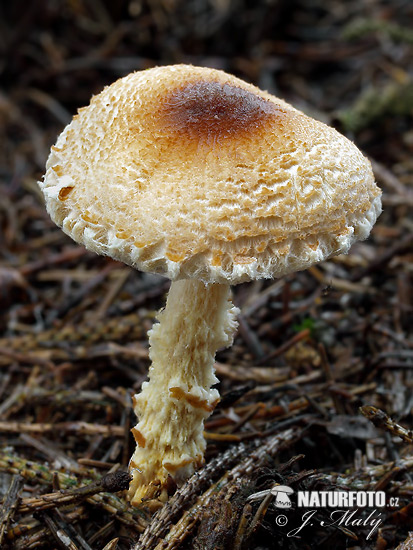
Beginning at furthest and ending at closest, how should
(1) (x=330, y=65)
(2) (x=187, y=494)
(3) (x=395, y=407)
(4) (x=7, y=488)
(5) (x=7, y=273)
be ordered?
(1) (x=330, y=65), (5) (x=7, y=273), (3) (x=395, y=407), (4) (x=7, y=488), (2) (x=187, y=494)

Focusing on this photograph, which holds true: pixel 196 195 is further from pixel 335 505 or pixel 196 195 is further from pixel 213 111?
pixel 335 505

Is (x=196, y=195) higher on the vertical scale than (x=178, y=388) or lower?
higher

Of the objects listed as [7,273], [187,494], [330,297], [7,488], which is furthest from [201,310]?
[7,273]

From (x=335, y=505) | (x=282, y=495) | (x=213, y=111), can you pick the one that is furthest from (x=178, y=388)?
(x=213, y=111)

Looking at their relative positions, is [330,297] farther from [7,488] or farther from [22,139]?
[22,139]

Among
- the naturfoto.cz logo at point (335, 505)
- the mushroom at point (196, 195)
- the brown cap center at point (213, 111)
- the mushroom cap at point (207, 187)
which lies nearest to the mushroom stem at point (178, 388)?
the mushroom at point (196, 195)

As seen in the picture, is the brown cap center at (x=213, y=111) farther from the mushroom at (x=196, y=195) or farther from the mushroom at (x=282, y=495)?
the mushroom at (x=282, y=495)

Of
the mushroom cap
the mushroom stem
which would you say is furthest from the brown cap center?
the mushroom stem
